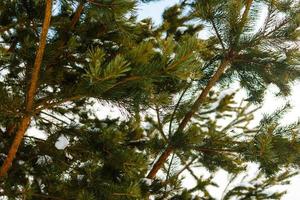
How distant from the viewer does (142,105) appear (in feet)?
13.5

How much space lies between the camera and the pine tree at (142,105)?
3.88m

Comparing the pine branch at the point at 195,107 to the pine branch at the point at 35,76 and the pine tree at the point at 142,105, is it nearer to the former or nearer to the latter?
the pine tree at the point at 142,105

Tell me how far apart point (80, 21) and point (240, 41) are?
228 cm

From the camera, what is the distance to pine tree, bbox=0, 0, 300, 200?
3.88 m

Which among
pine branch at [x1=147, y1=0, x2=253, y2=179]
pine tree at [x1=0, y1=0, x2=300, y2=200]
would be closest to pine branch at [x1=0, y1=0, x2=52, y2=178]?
pine tree at [x1=0, y1=0, x2=300, y2=200]

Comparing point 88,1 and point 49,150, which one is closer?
point 88,1

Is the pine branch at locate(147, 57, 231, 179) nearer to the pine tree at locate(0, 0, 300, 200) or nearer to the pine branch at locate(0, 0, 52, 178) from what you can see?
the pine tree at locate(0, 0, 300, 200)

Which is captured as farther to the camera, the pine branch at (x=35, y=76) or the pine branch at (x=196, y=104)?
the pine branch at (x=196, y=104)

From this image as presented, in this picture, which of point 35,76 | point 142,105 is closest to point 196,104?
point 142,105

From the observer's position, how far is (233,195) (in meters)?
5.38

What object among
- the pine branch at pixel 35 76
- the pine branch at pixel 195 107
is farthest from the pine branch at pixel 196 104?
the pine branch at pixel 35 76

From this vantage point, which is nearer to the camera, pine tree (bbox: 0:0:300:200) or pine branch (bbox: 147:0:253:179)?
pine tree (bbox: 0:0:300:200)

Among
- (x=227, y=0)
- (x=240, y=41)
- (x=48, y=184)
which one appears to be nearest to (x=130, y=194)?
(x=48, y=184)

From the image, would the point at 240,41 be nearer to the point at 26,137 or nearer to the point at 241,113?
the point at 241,113
